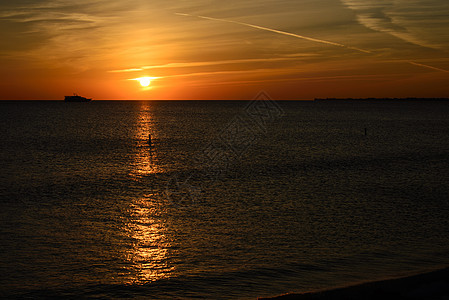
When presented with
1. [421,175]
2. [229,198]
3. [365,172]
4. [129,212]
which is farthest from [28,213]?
[421,175]

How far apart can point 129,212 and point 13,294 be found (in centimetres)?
1185

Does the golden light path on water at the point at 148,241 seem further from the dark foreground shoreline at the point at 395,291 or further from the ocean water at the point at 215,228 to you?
the dark foreground shoreline at the point at 395,291

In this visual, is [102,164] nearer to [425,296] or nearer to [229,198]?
[229,198]

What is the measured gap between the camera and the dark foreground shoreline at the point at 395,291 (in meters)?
11.0

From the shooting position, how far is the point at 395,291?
1132 centimetres

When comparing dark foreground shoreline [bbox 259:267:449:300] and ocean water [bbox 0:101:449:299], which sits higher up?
dark foreground shoreline [bbox 259:267:449:300]

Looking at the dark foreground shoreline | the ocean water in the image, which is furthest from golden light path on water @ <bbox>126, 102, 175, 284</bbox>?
the dark foreground shoreline

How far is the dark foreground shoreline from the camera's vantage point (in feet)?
35.9

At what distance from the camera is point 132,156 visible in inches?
2311

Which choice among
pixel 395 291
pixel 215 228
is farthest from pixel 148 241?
pixel 395 291

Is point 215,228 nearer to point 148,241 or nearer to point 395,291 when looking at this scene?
point 148,241

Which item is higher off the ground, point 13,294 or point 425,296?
point 425,296

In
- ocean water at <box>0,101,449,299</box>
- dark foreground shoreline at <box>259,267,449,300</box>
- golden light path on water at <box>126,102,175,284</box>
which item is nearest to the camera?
dark foreground shoreline at <box>259,267,449,300</box>

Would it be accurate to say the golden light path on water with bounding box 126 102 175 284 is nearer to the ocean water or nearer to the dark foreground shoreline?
the ocean water
